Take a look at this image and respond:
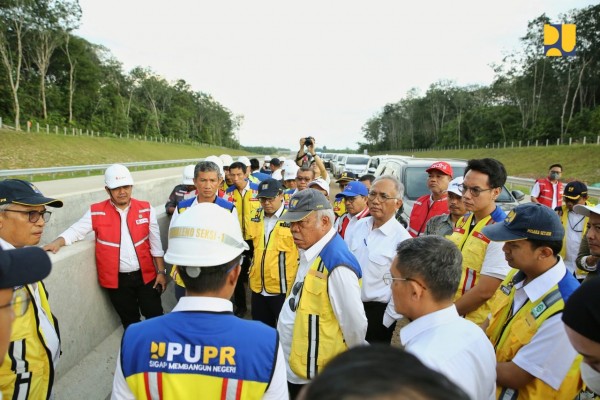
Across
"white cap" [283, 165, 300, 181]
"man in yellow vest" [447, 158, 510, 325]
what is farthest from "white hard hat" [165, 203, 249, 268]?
"white cap" [283, 165, 300, 181]

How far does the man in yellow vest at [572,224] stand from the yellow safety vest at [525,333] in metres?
3.52

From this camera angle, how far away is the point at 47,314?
8.04 ft

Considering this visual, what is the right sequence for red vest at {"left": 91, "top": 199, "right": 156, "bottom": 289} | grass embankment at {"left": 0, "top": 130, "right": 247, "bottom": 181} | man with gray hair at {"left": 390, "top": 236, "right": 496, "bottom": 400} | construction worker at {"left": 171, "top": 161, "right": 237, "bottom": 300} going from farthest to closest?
grass embankment at {"left": 0, "top": 130, "right": 247, "bottom": 181} < construction worker at {"left": 171, "top": 161, "right": 237, "bottom": 300} < red vest at {"left": 91, "top": 199, "right": 156, "bottom": 289} < man with gray hair at {"left": 390, "top": 236, "right": 496, "bottom": 400}

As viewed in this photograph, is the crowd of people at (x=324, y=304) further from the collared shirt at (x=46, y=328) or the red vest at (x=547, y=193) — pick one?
the red vest at (x=547, y=193)

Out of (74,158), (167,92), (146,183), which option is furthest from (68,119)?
(146,183)

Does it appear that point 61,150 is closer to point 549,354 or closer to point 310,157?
point 310,157

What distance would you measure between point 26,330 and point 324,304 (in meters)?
1.76

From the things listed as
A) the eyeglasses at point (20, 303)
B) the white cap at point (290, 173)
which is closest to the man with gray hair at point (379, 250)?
the eyeglasses at point (20, 303)

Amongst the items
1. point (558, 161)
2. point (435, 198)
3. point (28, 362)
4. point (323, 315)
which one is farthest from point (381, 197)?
point (558, 161)

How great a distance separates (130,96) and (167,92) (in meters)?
12.9

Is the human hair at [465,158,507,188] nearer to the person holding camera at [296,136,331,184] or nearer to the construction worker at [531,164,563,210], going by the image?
the person holding camera at [296,136,331,184]

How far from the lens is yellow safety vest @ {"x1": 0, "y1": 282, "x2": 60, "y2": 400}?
2.11 meters

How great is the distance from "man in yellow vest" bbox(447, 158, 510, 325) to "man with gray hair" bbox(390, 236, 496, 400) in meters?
1.04

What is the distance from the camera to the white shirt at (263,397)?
1.62 metres
